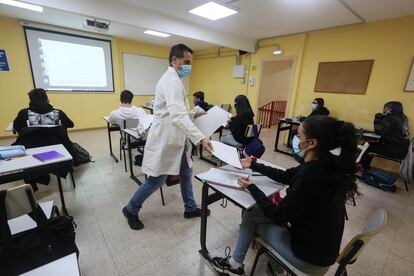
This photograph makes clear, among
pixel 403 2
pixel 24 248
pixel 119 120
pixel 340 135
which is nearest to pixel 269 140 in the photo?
pixel 403 2

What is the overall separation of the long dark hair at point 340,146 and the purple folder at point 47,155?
6.25ft

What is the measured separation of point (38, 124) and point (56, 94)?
3.05m

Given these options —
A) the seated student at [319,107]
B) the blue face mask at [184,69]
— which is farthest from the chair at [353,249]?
the seated student at [319,107]

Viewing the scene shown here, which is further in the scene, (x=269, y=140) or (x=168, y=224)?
(x=269, y=140)

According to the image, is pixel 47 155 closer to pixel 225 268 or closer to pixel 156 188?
pixel 156 188

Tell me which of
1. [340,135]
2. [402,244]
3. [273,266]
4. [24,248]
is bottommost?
[402,244]

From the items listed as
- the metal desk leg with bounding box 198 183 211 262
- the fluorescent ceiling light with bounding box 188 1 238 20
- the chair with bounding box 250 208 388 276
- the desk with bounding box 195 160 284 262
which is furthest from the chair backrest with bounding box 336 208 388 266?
the fluorescent ceiling light with bounding box 188 1 238 20

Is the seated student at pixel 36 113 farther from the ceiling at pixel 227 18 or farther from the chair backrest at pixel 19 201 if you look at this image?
the chair backrest at pixel 19 201

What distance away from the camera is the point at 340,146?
2.96 feet

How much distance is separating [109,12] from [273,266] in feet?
12.0

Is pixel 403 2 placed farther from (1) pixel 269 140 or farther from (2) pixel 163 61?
(2) pixel 163 61

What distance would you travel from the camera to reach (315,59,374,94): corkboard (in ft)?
11.4

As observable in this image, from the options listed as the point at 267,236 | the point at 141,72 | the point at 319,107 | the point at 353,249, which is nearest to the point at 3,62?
the point at 141,72

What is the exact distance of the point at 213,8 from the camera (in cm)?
303
